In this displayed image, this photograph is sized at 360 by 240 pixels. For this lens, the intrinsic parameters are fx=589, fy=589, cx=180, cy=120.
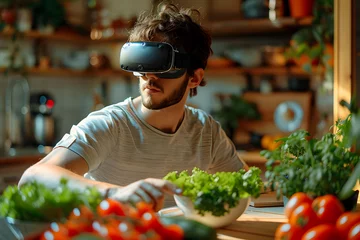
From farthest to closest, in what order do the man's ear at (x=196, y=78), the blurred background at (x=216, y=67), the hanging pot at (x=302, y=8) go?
1. the blurred background at (x=216, y=67)
2. the hanging pot at (x=302, y=8)
3. the man's ear at (x=196, y=78)

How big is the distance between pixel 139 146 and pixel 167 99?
0.71 feet

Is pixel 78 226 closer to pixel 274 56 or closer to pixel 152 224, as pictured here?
pixel 152 224

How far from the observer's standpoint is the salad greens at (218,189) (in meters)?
1.56

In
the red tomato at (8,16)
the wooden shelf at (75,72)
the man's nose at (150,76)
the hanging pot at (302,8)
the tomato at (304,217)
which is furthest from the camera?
the wooden shelf at (75,72)

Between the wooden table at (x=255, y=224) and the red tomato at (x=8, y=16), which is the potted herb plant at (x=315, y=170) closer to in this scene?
the wooden table at (x=255, y=224)

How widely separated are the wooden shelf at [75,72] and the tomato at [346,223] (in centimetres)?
385

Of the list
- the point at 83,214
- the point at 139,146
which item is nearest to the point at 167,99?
the point at 139,146

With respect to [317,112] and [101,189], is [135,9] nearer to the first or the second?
[317,112]

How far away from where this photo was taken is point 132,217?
1.15 m

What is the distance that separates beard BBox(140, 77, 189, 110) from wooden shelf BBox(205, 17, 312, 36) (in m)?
2.24

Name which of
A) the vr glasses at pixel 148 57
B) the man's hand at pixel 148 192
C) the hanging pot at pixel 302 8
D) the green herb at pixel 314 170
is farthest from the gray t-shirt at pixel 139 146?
the hanging pot at pixel 302 8

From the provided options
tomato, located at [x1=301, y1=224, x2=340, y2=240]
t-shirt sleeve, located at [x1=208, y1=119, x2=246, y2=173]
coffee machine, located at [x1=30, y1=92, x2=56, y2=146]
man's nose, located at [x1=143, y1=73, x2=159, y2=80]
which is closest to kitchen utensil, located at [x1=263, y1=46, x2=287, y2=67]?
coffee machine, located at [x1=30, y1=92, x2=56, y2=146]

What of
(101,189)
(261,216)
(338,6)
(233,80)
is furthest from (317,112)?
(101,189)

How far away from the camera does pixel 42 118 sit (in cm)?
475
